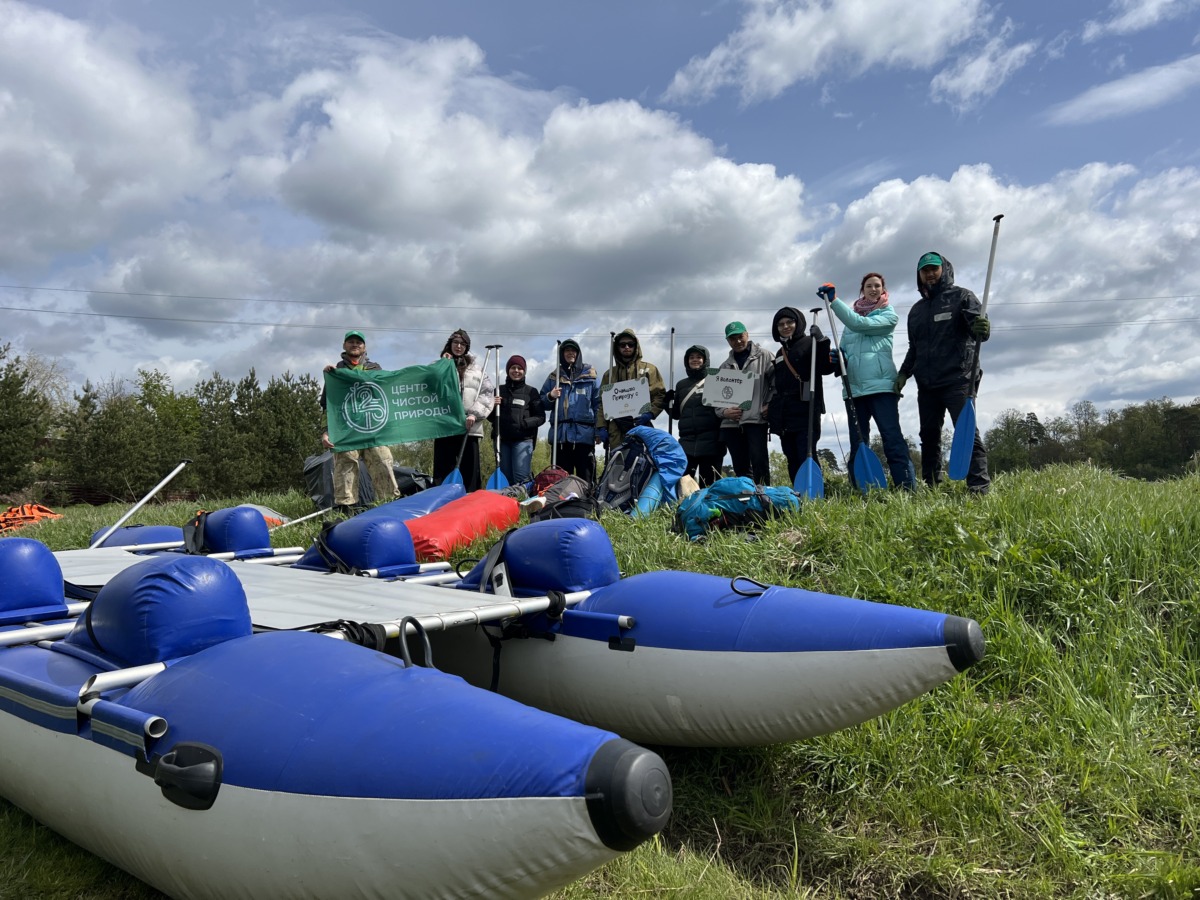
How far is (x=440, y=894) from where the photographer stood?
6.49 ft

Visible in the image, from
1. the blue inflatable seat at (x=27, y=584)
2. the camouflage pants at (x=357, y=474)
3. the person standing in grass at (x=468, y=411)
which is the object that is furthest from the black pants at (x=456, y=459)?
the blue inflatable seat at (x=27, y=584)

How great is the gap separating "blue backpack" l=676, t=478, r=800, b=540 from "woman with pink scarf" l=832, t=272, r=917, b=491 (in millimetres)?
1326

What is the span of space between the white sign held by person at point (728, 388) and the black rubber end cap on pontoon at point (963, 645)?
4.92 metres

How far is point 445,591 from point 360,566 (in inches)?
37.1

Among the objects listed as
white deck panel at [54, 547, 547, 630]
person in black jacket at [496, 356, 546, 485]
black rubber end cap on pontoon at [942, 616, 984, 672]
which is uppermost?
person in black jacket at [496, 356, 546, 485]

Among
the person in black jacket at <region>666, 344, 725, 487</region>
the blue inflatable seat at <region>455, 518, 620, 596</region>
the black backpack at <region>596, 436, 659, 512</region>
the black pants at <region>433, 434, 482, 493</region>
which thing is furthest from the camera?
the black pants at <region>433, 434, 482, 493</region>

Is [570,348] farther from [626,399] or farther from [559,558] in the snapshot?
[559,558]

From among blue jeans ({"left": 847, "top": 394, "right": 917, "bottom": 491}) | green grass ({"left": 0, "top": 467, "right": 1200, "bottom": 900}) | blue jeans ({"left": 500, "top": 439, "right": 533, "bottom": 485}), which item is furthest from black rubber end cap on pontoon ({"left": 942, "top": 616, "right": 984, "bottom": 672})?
blue jeans ({"left": 500, "top": 439, "right": 533, "bottom": 485})

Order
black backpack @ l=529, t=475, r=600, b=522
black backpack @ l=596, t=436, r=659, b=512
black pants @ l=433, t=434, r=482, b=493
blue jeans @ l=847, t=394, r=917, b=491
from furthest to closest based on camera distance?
1. black pants @ l=433, t=434, r=482, b=493
2. black backpack @ l=596, t=436, r=659, b=512
3. black backpack @ l=529, t=475, r=600, b=522
4. blue jeans @ l=847, t=394, r=917, b=491

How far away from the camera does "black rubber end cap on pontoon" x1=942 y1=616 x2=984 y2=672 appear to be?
9.55 ft

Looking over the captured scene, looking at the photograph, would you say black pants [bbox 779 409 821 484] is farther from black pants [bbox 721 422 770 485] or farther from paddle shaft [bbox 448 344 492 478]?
paddle shaft [bbox 448 344 492 478]

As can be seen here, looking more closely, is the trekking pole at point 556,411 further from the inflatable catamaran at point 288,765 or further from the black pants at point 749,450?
the inflatable catamaran at point 288,765

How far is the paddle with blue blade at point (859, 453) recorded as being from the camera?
7.00m

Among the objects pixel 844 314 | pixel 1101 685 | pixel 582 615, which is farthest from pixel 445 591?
pixel 844 314
